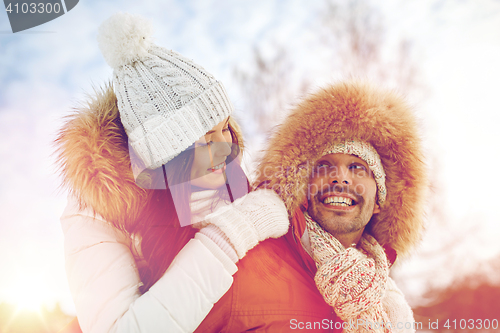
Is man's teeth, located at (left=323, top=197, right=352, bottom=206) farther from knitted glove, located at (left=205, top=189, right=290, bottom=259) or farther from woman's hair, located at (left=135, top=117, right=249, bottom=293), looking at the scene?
woman's hair, located at (left=135, top=117, right=249, bottom=293)

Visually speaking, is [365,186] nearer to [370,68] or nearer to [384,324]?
[384,324]

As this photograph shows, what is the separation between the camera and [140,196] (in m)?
1.44

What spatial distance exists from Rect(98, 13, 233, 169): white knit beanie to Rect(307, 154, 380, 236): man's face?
688mm

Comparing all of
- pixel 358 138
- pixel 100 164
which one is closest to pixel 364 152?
pixel 358 138

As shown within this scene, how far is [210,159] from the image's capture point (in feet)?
4.81

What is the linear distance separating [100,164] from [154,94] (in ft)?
1.36

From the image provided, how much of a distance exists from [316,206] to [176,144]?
87 centimetres

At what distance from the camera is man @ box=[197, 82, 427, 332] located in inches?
52.3

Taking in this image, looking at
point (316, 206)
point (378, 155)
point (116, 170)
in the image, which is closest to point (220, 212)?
point (116, 170)

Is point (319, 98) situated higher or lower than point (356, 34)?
lower

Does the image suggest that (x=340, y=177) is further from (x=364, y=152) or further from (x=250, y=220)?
(x=250, y=220)

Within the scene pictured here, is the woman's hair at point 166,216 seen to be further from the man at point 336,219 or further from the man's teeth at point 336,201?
the man's teeth at point 336,201

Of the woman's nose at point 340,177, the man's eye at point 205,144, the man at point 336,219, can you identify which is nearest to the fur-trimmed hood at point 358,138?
the man at point 336,219

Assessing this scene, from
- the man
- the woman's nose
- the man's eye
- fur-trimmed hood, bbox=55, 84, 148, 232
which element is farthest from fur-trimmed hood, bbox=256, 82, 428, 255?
fur-trimmed hood, bbox=55, 84, 148, 232
